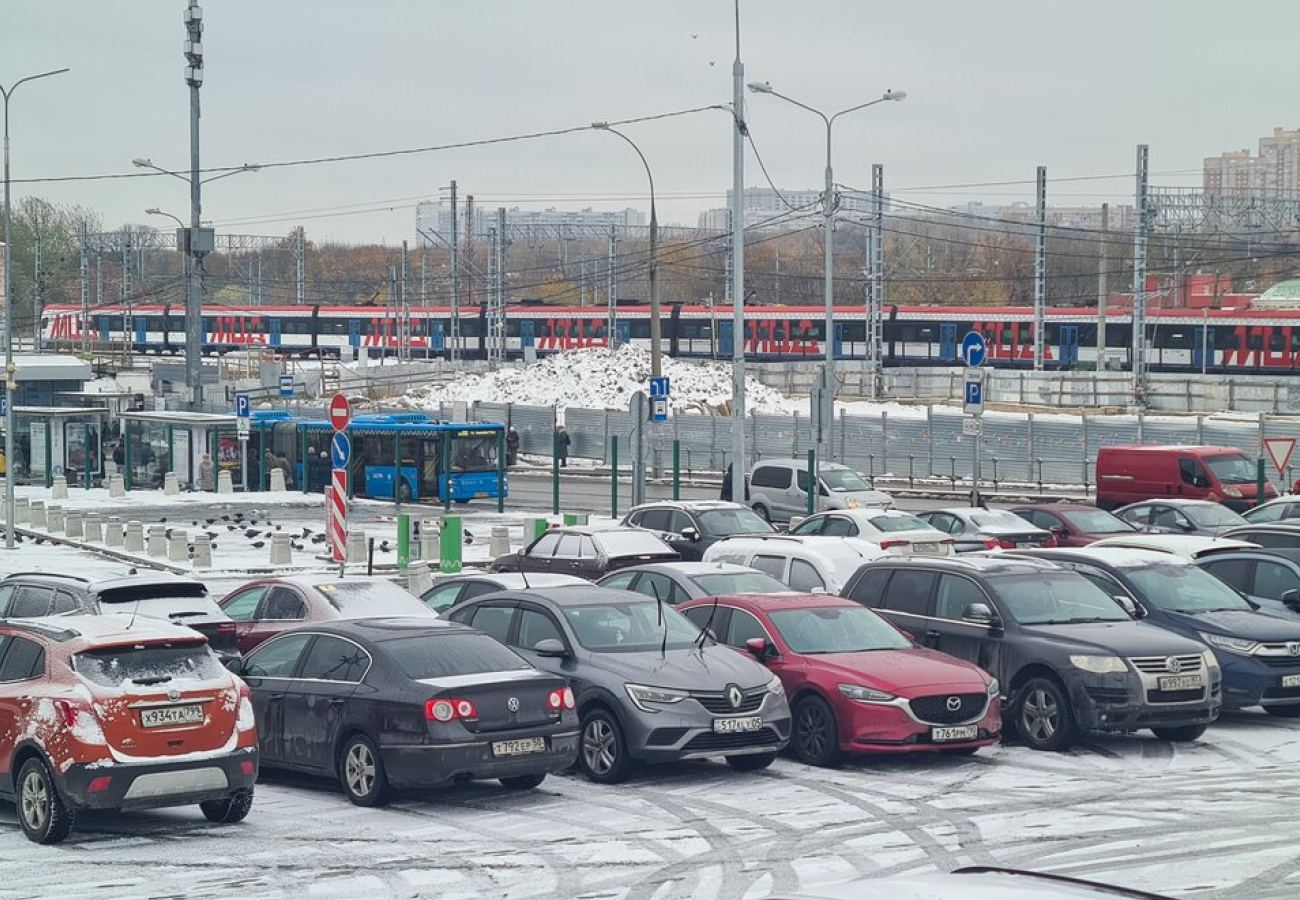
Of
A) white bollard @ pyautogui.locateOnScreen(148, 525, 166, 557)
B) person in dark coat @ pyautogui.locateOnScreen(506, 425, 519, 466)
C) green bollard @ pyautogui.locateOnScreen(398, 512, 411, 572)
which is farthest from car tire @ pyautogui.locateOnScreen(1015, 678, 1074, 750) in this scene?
person in dark coat @ pyautogui.locateOnScreen(506, 425, 519, 466)

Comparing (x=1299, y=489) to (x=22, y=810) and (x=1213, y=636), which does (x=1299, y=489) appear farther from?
(x=22, y=810)

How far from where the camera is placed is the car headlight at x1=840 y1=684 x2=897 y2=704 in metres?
13.9

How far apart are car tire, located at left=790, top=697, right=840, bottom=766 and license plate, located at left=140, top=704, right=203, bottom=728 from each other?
17.4ft

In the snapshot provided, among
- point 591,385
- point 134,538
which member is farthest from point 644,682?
point 591,385

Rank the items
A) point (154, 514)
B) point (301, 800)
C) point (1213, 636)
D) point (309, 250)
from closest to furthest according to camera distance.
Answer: point (301, 800)
point (1213, 636)
point (154, 514)
point (309, 250)

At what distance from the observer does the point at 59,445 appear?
182 ft

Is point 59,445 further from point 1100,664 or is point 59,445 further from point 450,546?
point 1100,664

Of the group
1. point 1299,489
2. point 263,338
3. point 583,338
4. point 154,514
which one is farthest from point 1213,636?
point 263,338

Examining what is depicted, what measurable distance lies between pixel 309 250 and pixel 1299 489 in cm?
14433

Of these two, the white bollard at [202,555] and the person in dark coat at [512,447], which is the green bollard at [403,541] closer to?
the white bollard at [202,555]

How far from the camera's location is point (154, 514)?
147 feet

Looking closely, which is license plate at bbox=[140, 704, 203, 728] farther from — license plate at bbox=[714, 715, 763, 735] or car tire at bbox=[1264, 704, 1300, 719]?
car tire at bbox=[1264, 704, 1300, 719]

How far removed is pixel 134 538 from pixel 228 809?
2521 cm

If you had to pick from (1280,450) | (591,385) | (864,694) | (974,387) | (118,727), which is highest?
(974,387)
